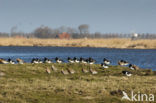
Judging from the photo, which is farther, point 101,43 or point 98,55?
point 101,43

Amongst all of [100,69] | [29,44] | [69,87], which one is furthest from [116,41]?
[69,87]

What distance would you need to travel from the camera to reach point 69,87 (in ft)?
63.3

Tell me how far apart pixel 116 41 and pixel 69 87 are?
277 feet

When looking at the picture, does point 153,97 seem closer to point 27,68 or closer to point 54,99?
point 54,99

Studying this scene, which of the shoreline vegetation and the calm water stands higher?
the shoreline vegetation

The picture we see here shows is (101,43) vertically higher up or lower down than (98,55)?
higher up

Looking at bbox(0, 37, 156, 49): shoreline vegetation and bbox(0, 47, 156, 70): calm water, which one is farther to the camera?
bbox(0, 37, 156, 49): shoreline vegetation

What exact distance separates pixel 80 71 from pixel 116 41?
245ft

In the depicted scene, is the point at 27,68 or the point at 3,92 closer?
the point at 3,92

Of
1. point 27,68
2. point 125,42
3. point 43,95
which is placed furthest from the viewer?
point 125,42

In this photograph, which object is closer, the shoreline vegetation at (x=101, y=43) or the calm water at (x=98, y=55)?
the calm water at (x=98, y=55)

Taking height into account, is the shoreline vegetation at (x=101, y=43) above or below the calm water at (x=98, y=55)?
above

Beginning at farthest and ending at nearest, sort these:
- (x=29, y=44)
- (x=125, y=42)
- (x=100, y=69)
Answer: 1. (x=29, y=44)
2. (x=125, y=42)
3. (x=100, y=69)

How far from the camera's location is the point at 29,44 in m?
110
